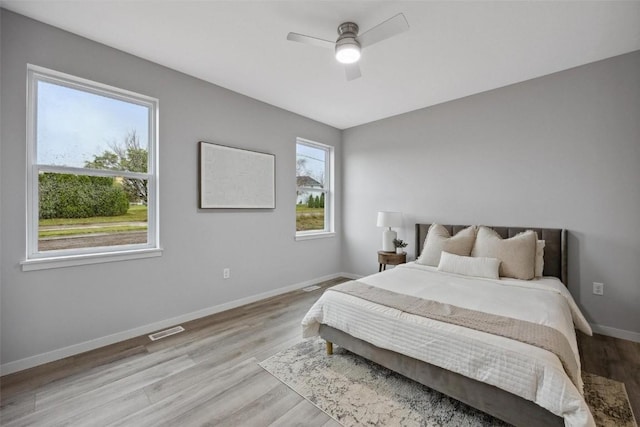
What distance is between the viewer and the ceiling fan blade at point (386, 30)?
184cm

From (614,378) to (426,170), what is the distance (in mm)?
2750

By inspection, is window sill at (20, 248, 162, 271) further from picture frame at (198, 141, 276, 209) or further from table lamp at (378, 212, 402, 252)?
table lamp at (378, 212, 402, 252)

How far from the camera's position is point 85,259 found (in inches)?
95.3

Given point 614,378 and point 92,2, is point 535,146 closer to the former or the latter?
point 614,378

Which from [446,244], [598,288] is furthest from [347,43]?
[598,288]

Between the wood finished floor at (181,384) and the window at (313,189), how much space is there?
2.06m

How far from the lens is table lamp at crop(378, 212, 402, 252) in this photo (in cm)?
403

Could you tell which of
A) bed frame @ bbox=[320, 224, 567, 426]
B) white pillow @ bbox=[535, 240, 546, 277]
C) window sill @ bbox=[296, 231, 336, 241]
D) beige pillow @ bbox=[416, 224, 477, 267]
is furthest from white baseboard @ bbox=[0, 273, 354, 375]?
white pillow @ bbox=[535, 240, 546, 277]

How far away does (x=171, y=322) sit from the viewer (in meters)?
2.95

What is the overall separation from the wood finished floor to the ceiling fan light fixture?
251cm

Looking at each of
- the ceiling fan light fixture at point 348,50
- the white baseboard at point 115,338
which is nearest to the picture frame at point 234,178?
the white baseboard at point 115,338

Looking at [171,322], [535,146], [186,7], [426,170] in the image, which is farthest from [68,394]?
[535,146]

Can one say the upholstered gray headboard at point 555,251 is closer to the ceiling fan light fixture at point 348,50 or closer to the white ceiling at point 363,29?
the white ceiling at point 363,29

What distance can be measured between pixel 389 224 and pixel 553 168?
6.32 ft
